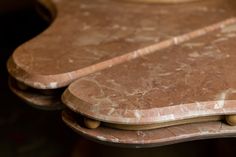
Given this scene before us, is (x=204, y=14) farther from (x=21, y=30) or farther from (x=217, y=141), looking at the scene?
(x=21, y=30)

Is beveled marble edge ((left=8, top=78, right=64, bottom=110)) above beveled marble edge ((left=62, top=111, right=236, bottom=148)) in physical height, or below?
below

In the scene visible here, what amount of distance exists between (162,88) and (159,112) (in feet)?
0.18

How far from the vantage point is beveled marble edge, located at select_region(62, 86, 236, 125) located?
1.95ft

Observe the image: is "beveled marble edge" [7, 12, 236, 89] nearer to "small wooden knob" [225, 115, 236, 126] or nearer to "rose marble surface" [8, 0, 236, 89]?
"rose marble surface" [8, 0, 236, 89]

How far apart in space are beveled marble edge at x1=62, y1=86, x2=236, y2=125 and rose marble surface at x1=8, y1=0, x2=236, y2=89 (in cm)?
10

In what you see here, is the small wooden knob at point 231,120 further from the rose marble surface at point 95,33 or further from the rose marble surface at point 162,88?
the rose marble surface at point 95,33

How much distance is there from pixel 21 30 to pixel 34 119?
0.26 m

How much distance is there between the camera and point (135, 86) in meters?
0.65

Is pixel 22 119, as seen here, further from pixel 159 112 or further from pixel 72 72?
pixel 159 112

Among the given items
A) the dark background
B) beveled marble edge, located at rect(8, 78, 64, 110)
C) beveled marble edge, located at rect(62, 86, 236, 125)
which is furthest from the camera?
the dark background

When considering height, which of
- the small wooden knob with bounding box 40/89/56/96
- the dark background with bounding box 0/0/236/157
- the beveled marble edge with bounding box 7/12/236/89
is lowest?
the dark background with bounding box 0/0/236/157

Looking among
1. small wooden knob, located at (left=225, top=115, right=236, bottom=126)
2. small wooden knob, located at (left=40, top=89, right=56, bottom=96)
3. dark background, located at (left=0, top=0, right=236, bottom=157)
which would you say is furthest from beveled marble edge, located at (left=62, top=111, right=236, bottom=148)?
dark background, located at (left=0, top=0, right=236, bottom=157)

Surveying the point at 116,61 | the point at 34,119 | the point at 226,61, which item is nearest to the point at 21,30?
the point at 34,119

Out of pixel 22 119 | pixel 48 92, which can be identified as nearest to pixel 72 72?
pixel 48 92
